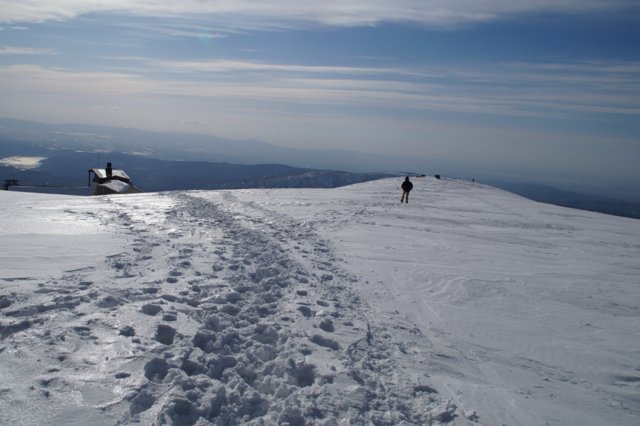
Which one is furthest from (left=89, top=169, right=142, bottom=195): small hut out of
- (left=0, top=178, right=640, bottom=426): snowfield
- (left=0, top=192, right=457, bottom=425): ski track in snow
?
(left=0, top=192, right=457, bottom=425): ski track in snow

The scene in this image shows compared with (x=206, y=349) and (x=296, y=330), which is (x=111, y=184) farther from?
(x=206, y=349)

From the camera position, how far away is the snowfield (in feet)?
15.6

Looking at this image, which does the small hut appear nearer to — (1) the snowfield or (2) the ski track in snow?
(1) the snowfield

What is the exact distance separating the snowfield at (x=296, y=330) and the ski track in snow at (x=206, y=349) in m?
0.03

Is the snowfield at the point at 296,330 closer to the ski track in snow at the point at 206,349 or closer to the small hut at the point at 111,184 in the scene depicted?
the ski track in snow at the point at 206,349

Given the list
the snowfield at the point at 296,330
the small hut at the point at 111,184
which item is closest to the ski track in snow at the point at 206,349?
the snowfield at the point at 296,330

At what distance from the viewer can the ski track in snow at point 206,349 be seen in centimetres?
456

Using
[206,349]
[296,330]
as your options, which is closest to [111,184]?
[296,330]

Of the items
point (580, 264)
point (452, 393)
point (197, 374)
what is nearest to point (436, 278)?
point (452, 393)

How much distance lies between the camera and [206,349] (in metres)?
5.78

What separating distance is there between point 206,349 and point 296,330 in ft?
5.04

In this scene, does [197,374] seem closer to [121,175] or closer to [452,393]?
[452,393]

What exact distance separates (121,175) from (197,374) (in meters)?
35.2

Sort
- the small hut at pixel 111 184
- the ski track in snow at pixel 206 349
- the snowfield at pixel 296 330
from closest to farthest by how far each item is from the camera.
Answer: the ski track in snow at pixel 206 349 → the snowfield at pixel 296 330 → the small hut at pixel 111 184
